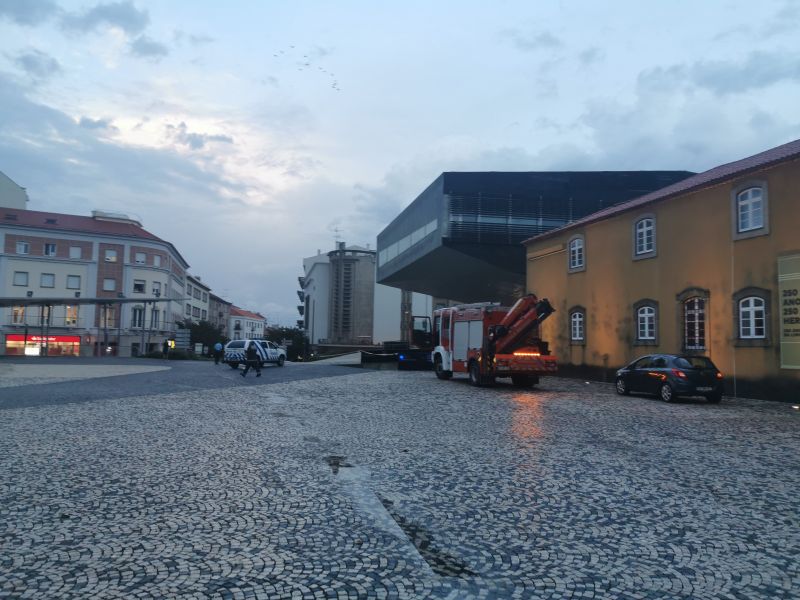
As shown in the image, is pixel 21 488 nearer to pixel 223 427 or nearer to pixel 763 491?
pixel 223 427

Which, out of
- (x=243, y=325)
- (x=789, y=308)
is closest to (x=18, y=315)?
(x=789, y=308)

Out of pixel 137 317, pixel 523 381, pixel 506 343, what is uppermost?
pixel 137 317

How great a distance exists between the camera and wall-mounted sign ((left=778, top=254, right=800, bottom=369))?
59.7 feet

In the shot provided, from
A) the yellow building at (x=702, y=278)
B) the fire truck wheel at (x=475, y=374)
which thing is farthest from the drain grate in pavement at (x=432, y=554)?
the fire truck wheel at (x=475, y=374)

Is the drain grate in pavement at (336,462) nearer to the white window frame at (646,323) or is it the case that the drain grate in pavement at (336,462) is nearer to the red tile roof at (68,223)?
the white window frame at (646,323)

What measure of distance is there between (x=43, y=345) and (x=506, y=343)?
56080 mm

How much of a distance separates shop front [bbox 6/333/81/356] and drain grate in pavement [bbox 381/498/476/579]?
64282 millimetres

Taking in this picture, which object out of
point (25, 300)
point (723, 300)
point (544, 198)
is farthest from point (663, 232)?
point (25, 300)

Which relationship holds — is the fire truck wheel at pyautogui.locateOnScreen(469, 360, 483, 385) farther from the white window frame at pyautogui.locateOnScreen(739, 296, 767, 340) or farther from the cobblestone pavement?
the cobblestone pavement

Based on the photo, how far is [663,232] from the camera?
2373 cm

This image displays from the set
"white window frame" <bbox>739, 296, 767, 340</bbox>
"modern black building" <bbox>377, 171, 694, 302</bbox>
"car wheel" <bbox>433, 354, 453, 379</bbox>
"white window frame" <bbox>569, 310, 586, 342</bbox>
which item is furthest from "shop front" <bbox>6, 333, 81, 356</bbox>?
"white window frame" <bbox>739, 296, 767, 340</bbox>

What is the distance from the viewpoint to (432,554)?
500 centimetres

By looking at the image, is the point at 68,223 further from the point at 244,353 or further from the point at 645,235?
the point at 645,235

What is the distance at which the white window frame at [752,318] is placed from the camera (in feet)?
63.4
